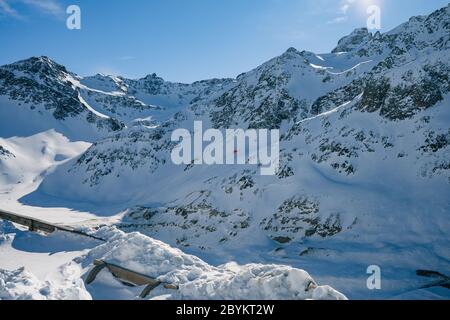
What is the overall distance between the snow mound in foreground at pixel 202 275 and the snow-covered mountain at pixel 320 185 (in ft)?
34.0

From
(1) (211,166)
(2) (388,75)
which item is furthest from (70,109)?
(2) (388,75)

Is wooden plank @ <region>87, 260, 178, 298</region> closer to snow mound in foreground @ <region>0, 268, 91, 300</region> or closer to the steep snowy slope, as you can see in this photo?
snow mound in foreground @ <region>0, 268, 91, 300</region>

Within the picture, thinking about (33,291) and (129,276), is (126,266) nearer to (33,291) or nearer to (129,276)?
(129,276)

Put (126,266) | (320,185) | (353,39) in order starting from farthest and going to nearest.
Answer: (353,39) → (320,185) → (126,266)

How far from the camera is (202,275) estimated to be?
1245cm

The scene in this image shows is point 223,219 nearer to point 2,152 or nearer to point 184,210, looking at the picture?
point 184,210

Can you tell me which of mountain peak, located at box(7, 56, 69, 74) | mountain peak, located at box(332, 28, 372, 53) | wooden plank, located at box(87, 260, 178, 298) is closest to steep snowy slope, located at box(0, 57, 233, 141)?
mountain peak, located at box(7, 56, 69, 74)

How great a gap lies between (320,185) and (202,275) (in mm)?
21347

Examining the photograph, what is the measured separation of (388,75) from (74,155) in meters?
59.0

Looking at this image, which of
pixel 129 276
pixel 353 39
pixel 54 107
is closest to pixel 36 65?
pixel 54 107

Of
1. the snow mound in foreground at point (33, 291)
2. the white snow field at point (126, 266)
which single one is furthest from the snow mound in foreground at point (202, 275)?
the snow mound in foreground at point (33, 291)

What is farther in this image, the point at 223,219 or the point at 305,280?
the point at 223,219

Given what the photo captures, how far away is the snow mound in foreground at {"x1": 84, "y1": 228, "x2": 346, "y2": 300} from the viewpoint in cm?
994

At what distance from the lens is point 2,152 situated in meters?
68.9
